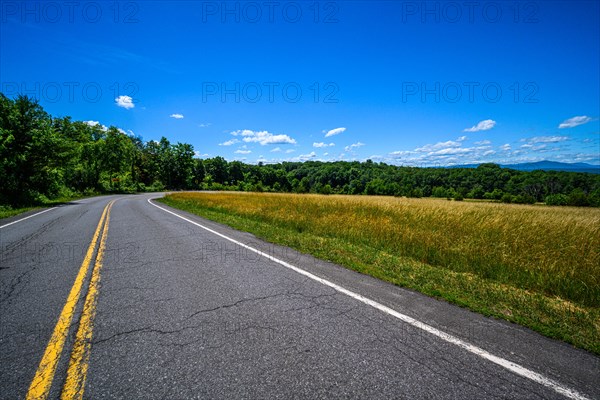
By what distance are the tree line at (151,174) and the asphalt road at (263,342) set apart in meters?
23.6

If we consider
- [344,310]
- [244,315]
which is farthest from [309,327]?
[244,315]

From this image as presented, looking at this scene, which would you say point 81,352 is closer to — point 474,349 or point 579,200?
point 474,349

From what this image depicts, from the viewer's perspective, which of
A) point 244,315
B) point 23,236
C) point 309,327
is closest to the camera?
point 309,327

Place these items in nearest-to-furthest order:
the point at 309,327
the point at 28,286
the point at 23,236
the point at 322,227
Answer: the point at 309,327 → the point at 28,286 → the point at 23,236 → the point at 322,227

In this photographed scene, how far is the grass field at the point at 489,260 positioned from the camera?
146 inches

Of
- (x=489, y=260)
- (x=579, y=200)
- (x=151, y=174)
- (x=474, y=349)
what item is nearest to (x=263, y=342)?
(x=474, y=349)

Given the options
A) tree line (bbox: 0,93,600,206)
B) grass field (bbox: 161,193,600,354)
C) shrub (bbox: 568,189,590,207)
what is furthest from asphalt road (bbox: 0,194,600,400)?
shrub (bbox: 568,189,590,207)

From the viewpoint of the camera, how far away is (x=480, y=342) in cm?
288

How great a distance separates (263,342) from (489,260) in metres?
5.68

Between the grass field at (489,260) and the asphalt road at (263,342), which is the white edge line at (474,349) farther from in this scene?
the grass field at (489,260)

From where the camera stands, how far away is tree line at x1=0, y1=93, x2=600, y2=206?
2130cm

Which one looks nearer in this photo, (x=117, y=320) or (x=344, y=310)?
(x=117, y=320)

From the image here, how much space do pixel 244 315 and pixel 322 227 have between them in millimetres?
6802

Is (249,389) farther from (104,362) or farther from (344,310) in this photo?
(344,310)
